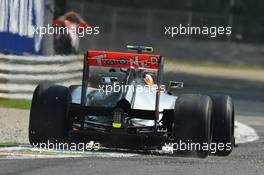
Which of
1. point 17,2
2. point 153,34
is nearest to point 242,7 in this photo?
point 153,34

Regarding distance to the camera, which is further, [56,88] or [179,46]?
[179,46]

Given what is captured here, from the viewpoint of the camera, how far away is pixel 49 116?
38.7 feet

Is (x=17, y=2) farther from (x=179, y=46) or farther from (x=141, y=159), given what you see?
(x=179, y=46)

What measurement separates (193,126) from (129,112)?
2.83 feet

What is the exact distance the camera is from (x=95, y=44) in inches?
1702

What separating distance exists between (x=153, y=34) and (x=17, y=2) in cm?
2620

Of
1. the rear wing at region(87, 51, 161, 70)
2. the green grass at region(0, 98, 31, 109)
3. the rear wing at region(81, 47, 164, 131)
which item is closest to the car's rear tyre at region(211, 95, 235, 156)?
the rear wing at region(81, 47, 164, 131)

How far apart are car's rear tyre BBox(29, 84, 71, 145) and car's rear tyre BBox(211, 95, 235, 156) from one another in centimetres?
192
